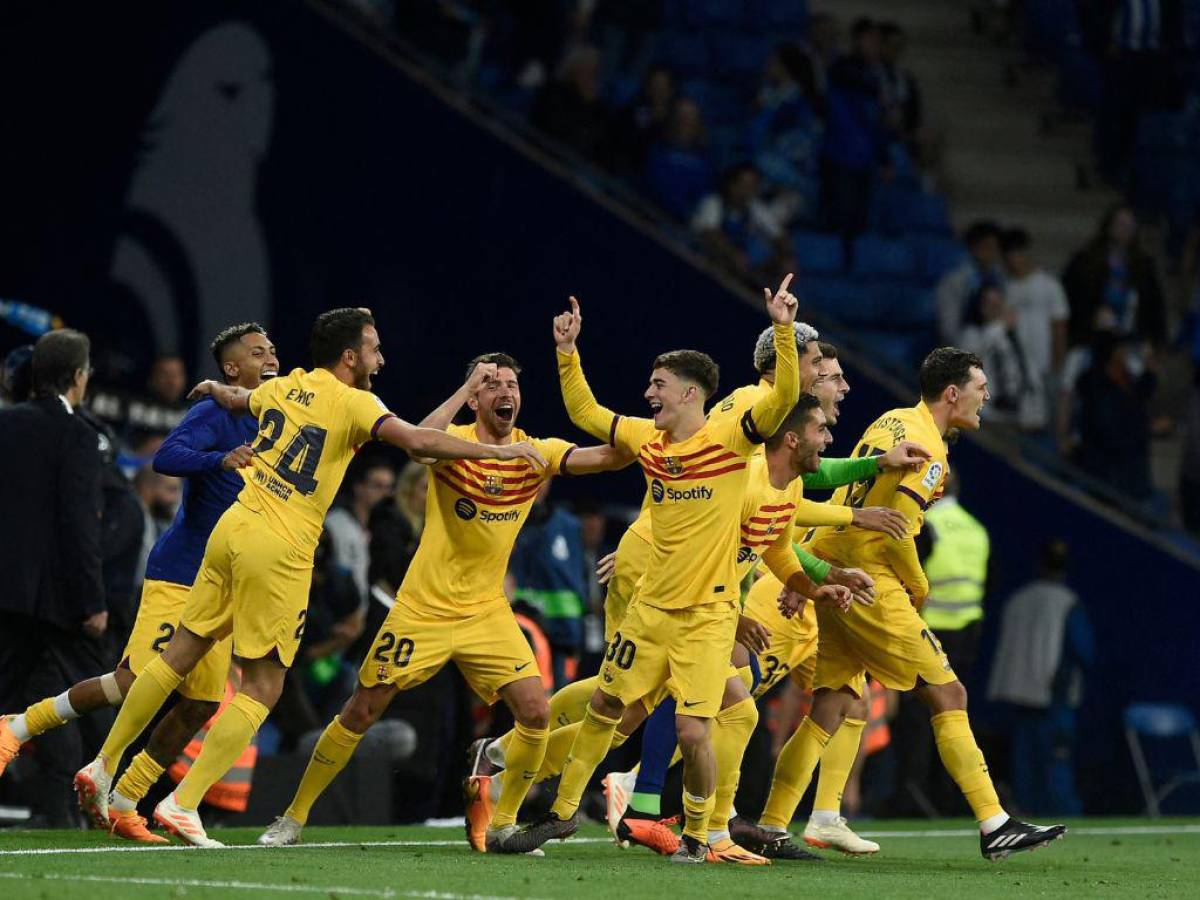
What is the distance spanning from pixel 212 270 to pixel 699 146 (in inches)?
152

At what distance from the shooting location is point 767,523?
10.6 m

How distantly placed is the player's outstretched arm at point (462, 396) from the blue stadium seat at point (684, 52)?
32.7 ft

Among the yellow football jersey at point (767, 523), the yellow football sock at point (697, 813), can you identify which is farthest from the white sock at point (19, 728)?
the yellow football jersey at point (767, 523)

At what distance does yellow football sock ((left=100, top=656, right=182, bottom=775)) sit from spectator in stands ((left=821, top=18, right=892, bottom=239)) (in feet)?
31.1

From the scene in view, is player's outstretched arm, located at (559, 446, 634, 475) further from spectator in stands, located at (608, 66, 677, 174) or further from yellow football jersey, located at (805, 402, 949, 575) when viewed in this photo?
spectator in stands, located at (608, 66, 677, 174)

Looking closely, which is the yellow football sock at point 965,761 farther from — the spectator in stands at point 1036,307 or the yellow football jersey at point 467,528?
the spectator in stands at point 1036,307

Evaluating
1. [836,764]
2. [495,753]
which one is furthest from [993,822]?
[495,753]

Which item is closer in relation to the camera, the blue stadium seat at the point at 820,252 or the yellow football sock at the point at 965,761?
the yellow football sock at the point at 965,761

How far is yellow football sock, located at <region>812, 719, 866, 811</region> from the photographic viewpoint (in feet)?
36.6

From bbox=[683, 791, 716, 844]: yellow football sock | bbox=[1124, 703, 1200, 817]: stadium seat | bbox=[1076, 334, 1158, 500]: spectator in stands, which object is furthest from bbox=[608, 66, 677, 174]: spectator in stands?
bbox=[683, 791, 716, 844]: yellow football sock

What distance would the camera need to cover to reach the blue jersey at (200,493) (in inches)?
419

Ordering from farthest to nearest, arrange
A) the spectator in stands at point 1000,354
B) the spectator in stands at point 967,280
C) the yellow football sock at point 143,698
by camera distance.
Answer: the spectator in stands at point 967,280 < the spectator in stands at point 1000,354 < the yellow football sock at point 143,698

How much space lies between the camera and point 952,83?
2258cm

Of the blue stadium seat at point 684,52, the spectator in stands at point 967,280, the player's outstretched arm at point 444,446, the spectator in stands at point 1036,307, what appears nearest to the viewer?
the player's outstretched arm at point 444,446
